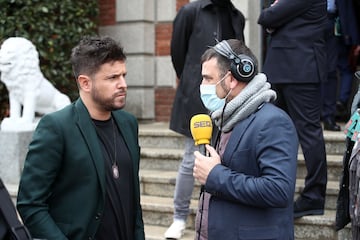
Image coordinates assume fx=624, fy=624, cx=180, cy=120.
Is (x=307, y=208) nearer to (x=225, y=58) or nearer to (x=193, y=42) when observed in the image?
(x=193, y=42)

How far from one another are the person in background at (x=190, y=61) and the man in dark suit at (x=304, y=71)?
1.30 ft

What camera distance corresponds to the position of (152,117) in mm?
8547

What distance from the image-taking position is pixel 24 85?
6789mm

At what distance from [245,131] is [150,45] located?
5534 mm

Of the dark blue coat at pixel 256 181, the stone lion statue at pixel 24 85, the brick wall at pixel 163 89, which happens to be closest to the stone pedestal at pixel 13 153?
the stone lion statue at pixel 24 85

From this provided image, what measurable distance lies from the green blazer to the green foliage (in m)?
4.84

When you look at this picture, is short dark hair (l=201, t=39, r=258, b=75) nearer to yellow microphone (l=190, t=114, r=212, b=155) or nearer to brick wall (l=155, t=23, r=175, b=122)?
yellow microphone (l=190, t=114, r=212, b=155)

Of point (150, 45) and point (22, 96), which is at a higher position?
point (150, 45)

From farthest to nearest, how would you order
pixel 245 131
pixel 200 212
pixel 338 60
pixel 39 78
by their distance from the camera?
pixel 338 60 < pixel 39 78 < pixel 200 212 < pixel 245 131

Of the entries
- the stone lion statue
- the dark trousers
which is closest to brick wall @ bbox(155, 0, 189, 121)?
the stone lion statue

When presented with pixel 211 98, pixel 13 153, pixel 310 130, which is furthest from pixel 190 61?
pixel 13 153

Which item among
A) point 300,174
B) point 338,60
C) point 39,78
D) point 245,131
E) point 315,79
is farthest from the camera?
point 338,60

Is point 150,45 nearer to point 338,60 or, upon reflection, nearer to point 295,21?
point 338,60

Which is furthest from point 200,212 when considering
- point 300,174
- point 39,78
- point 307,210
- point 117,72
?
point 39,78
